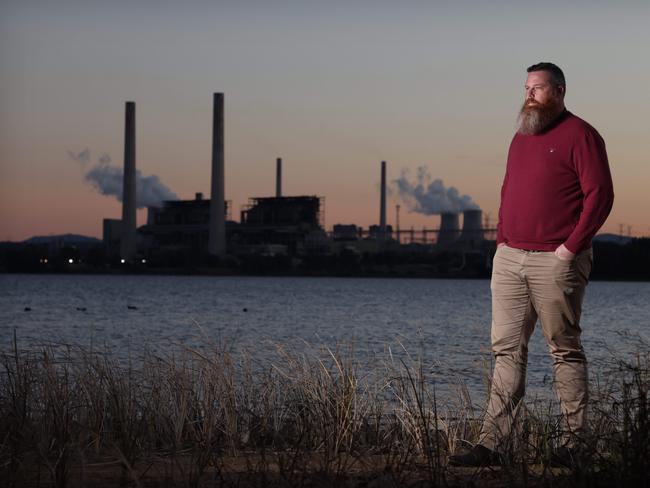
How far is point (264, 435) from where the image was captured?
8227 mm

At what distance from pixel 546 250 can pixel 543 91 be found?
1.03m

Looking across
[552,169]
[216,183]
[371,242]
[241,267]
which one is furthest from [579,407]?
[371,242]

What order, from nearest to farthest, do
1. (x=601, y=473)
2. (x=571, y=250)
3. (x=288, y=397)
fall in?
(x=601, y=473), (x=571, y=250), (x=288, y=397)

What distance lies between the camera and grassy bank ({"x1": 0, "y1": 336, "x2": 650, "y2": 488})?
6047mm

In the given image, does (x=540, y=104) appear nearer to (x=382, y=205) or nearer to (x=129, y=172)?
(x=129, y=172)

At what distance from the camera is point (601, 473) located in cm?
586

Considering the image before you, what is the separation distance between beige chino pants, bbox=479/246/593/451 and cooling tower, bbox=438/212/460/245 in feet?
523

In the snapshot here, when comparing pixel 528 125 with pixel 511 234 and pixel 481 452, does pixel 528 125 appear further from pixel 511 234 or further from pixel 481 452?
pixel 481 452

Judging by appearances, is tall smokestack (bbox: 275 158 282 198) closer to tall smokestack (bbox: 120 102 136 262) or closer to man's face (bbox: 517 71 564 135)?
tall smokestack (bbox: 120 102 136 262)

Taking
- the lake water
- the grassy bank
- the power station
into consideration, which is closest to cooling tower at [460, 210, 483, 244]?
the power station

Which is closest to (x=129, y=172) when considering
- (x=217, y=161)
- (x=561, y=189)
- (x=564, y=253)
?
(x=217, y=161)

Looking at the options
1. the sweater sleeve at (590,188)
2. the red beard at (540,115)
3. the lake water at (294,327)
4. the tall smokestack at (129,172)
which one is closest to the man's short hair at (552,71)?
the red beard at (540,115)

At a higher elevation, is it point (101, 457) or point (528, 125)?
point (528, 125)

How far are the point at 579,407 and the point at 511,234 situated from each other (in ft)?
3.90
